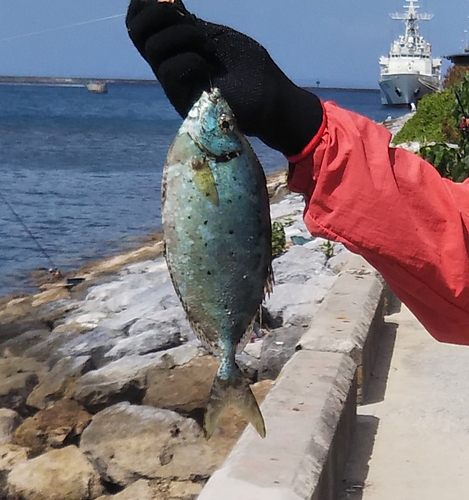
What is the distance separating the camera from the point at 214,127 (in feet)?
6.01

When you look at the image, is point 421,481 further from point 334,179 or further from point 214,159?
point 214,159

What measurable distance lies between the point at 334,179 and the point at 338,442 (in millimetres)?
2047

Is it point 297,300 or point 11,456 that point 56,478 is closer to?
point 11,456

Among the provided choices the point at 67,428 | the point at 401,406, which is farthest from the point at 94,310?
the point at 401,406

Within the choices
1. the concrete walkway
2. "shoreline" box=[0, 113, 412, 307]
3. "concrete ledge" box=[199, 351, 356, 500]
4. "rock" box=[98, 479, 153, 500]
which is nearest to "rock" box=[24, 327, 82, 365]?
"shoreline" box=[0, 113, 412, 307]

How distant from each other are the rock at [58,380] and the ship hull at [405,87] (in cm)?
5645

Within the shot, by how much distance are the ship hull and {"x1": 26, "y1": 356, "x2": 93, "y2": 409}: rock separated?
185ft

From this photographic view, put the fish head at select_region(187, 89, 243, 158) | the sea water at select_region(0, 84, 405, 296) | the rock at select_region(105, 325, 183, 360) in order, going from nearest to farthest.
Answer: the fish head at select_region(187, 89, 243, 158)
the rock at select_region(105, 325, 183, 360)
the sea water at select_region(0, 84, 405, 296)

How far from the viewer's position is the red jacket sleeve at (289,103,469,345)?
216 centimetres

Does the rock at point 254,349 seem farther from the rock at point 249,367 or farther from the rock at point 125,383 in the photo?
the rock at point 125,383

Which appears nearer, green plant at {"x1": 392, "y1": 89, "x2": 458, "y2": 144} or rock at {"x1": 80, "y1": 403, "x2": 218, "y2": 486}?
rock at {"x1": 80, "y1": 403, "x2": 218, "y2": 486}

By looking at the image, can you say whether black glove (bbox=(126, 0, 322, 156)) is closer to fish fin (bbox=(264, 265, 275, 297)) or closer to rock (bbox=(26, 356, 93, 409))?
fish fin (bbox=(264, 265, 275, 297))

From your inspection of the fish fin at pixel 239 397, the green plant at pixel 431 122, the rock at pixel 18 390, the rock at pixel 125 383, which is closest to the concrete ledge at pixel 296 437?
the fish fin at pixel 239 397

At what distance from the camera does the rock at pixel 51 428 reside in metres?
6.30
